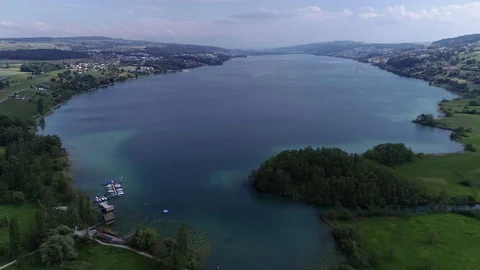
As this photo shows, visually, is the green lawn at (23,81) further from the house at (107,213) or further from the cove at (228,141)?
the house at (107,213)

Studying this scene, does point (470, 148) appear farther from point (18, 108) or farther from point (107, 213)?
point (18, 108)

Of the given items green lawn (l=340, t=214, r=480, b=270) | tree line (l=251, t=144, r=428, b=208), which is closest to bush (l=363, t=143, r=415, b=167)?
tree line (l=251, t=144, r=428, b=208)

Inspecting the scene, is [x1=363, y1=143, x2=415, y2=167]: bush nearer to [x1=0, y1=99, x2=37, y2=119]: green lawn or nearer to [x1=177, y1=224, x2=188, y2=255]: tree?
[x1=177, y1=224, x2=188, y2=255]: tree

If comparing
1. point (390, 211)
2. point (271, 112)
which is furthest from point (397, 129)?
point (390, 211)

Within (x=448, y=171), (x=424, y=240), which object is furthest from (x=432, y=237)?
(x=448, y=171)

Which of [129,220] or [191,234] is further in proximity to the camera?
[129,220]

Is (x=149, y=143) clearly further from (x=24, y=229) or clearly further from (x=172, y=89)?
(x=172, y=89)
